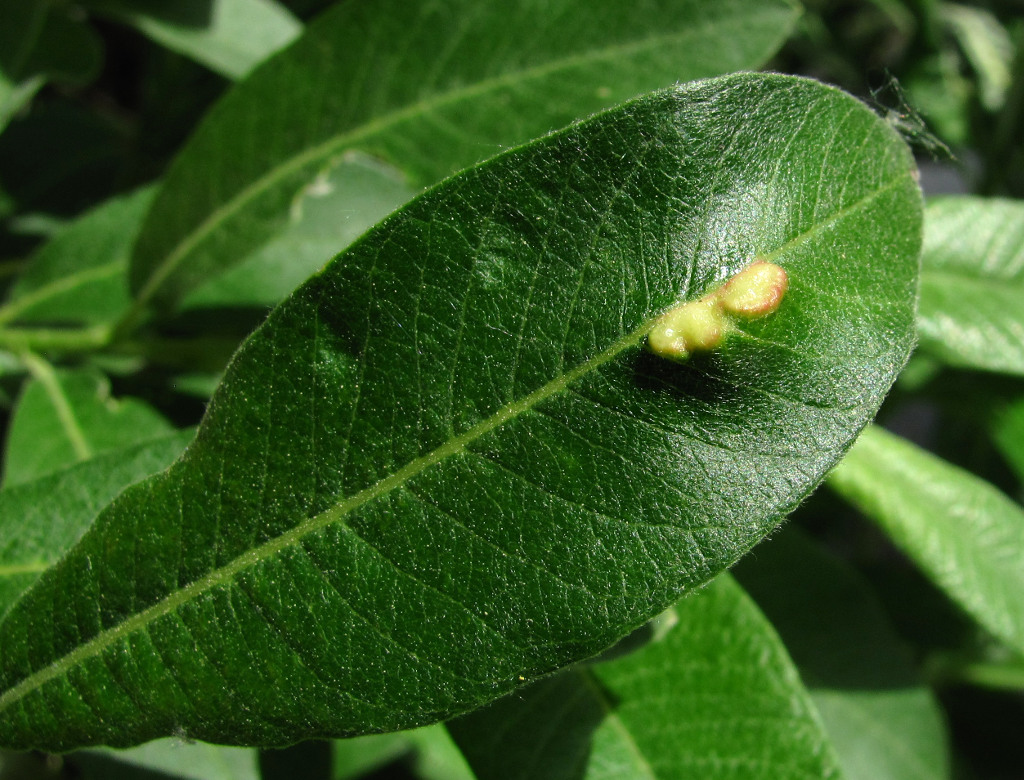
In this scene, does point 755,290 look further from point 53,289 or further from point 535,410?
point 53,289

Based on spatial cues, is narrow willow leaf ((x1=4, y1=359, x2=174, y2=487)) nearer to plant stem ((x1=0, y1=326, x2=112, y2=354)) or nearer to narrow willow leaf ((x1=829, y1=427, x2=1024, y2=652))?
plant stem ((x1=0, y1=326, x2=112, y2=354))

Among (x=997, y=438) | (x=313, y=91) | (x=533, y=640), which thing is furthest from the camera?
(x=997, y=438)

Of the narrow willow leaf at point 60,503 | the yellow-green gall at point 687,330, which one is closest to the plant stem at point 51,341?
the narrow willow leaf at point 60,503

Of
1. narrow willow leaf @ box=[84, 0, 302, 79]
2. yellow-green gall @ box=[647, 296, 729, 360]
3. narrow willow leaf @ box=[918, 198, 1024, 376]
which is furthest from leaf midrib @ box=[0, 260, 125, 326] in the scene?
narrow willow leaf @ box=[918, 198, 1024, 376]

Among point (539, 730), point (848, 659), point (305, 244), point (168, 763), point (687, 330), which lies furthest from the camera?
point (848, 659)

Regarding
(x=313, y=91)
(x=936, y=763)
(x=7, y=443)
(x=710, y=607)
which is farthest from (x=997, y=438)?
(x=7, y=443)

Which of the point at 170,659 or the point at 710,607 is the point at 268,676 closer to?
the point at 170,659

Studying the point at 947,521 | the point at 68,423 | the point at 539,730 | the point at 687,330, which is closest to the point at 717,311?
the point at 687,330
